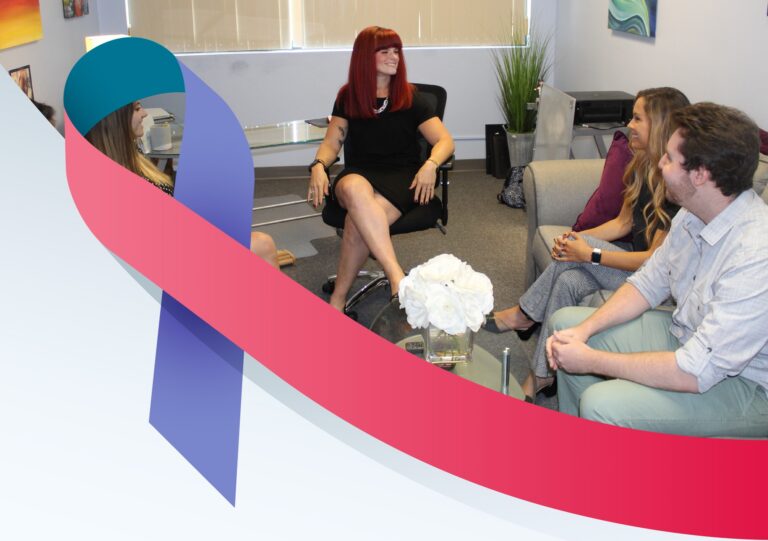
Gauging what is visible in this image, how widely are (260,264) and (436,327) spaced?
0.92 m

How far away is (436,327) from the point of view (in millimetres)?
Result: 2273

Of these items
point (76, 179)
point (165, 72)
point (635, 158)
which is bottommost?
point (635, 158)

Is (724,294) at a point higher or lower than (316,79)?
lower

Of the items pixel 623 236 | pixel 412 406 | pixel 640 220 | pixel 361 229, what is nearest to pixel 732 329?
pixel 412 406

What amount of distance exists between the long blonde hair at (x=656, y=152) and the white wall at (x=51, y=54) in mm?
3085

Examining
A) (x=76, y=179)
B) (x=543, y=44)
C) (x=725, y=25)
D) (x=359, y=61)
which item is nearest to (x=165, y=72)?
(x=76, y=179)

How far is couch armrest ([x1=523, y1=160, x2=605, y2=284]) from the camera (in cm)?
351

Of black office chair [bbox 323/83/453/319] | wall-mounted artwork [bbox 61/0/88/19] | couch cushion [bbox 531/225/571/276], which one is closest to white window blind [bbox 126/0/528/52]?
wall-mounted artwork [bbox 61/0/88/19]

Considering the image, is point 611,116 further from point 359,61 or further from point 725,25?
point 359,61

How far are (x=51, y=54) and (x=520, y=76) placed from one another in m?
3.05

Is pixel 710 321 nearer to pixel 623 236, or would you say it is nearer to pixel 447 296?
pixel 447 296

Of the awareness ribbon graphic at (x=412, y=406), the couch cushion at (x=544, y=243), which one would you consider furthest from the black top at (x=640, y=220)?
the awareness ribbon graphic at (x=412, y=406)

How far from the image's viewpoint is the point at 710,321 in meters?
1.96

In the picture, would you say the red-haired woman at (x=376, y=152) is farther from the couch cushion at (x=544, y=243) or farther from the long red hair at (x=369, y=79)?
the couch cushion at (x=544, y=243)
